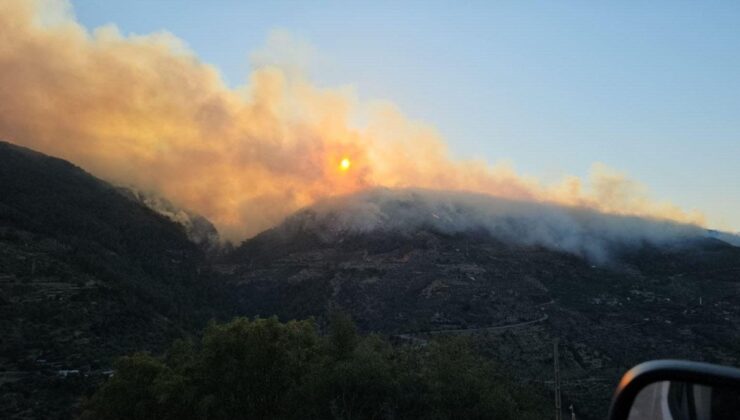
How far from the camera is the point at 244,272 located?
15712 centimetres

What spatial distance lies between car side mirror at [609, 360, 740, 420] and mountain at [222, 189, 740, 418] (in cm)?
5285

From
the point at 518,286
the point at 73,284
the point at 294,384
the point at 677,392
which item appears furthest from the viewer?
the point at 518,286

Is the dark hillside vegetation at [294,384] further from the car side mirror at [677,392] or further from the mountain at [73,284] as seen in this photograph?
the car side mirror at [677,392]

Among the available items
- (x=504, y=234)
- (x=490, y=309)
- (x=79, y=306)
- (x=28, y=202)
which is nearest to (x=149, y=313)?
(x=79, y=306)

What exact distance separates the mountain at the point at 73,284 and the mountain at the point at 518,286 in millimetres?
21508

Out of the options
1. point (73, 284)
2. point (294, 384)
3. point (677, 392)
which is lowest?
point (294, 384)

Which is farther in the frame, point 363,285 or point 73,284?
point 363,285

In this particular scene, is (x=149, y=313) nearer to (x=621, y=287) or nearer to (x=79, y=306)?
(x=79, y=306)

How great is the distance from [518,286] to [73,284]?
7846cm

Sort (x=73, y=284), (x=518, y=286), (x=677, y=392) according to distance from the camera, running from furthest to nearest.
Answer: (x=518, y=286) < (x=73, y=284) < (x=677, y=392)

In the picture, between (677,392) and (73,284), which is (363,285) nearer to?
(73,284)

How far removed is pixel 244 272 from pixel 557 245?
8204 cm

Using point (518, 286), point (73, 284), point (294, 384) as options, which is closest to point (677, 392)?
point (294, 384)

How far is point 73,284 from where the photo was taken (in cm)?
7488
